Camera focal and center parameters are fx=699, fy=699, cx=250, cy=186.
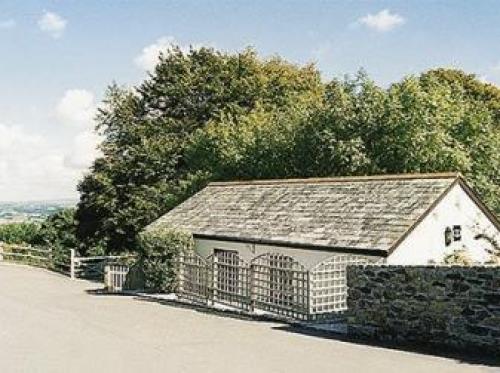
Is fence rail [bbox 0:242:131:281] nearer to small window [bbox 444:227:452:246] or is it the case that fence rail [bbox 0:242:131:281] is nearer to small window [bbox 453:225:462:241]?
small window [bbox 444:227:452:246]

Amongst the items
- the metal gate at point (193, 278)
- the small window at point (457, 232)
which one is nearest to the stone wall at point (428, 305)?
the small window at point (457, 232)

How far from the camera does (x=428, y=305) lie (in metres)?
14.7

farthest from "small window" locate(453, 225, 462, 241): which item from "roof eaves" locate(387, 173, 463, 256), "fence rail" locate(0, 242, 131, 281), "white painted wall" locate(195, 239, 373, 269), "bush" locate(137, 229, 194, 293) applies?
"fence rail" locate(0, 242, 131, 281)

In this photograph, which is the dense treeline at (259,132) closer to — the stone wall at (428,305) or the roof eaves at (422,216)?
the roof eaves at (422,216)

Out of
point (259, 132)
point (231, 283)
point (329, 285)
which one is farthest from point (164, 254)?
point (259, 132)

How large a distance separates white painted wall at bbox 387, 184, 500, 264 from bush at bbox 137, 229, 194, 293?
9.20 metres

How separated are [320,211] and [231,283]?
154 inches

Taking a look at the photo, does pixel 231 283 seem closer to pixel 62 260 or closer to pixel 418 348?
pixel 418 348

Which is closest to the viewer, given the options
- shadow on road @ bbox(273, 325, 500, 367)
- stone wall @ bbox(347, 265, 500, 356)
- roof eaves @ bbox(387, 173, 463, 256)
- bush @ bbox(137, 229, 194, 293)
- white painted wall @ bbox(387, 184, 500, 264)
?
shadow on road @ bbox(273, 325, 500, 367)

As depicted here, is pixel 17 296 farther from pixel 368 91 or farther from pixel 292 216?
pixel 368 91

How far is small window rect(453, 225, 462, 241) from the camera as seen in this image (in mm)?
21438

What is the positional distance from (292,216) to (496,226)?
6.86 m

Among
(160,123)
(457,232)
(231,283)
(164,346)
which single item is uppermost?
(160,123)

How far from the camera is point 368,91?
32.2 meters
